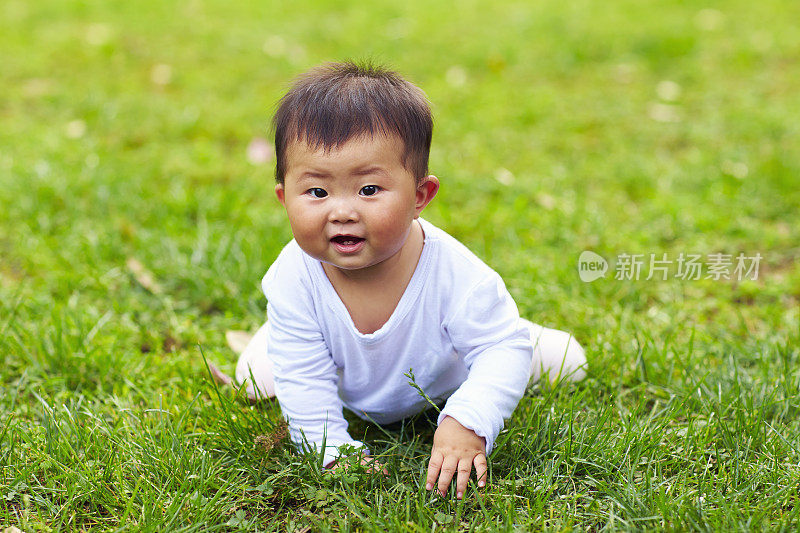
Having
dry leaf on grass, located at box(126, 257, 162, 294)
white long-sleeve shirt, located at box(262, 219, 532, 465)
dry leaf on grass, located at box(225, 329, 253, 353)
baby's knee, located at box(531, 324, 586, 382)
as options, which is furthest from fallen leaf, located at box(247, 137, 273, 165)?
baby's knee, located at box(531, 324, 586, 382)

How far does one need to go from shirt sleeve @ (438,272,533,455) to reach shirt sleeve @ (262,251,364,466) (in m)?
0.29

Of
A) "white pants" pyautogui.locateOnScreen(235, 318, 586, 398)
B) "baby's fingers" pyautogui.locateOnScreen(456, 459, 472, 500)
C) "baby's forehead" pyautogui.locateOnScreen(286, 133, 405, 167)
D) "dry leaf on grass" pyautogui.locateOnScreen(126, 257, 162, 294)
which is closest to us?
"baby's forehead" pyautogui.locateOnScreen(286, 133, 405, 167)

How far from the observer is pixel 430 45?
5.57m

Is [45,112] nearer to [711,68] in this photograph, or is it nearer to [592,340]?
[592,340]

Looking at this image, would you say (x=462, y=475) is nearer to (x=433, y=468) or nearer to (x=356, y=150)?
(x=433, y=468)

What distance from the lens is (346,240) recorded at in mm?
1754

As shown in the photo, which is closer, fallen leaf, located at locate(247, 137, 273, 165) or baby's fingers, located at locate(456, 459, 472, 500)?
baby's fingers, located at locate(456, 459, 472, 500)

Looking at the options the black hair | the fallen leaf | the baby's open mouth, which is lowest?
the fallen leaf

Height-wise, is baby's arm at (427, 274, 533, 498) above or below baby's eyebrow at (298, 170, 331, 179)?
below

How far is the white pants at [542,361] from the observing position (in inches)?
87.6

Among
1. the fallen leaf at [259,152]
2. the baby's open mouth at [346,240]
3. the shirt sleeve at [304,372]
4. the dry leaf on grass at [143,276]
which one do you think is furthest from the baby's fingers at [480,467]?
the fallen leaf at [259,152]

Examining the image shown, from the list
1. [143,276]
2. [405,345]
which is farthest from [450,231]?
[405,345]

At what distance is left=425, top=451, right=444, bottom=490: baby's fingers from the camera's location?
179 cm

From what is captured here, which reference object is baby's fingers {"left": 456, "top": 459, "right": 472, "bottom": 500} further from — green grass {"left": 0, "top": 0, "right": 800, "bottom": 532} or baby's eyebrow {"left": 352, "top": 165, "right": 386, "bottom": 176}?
baby's eyebrow {"left": 352, "top": 165, "right": 386, "bottom": 176}
